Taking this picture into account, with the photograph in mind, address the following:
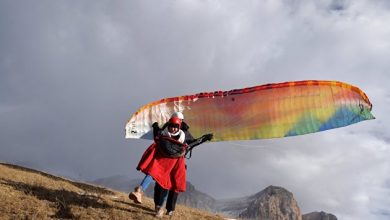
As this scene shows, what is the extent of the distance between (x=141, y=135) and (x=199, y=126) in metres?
2.70

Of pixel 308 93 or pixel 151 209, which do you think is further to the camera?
pixel 308 93

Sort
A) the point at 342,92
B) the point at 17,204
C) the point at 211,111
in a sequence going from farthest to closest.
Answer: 1. the point at 211,111
2. the point at 342,92
3. the point at 17,204

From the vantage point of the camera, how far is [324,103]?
18844mm

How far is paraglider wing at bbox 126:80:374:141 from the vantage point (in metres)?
18.6

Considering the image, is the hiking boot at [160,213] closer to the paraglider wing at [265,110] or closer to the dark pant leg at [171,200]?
the dark pant leg at [171,200]

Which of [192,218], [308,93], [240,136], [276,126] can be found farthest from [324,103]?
[192,218]

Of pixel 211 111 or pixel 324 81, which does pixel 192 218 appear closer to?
pixel 211 111

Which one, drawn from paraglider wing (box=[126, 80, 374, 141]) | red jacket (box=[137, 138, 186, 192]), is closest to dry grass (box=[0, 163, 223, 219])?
red jacket (box=[137, 138, 186, 192])

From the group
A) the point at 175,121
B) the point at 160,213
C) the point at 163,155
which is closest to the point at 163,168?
the point at 163,155

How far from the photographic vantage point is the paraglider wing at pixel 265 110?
1864 centimetres

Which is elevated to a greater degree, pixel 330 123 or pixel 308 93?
pixel 308 93

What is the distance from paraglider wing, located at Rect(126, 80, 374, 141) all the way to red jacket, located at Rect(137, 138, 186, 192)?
19.8 feet

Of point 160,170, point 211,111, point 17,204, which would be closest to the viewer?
point 17,204

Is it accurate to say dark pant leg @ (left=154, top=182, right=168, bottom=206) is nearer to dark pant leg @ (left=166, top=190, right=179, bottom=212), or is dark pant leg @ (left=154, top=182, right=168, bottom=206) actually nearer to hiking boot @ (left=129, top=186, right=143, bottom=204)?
dark pant leg @ (left=166, top=190, right=179, bottom=212)
